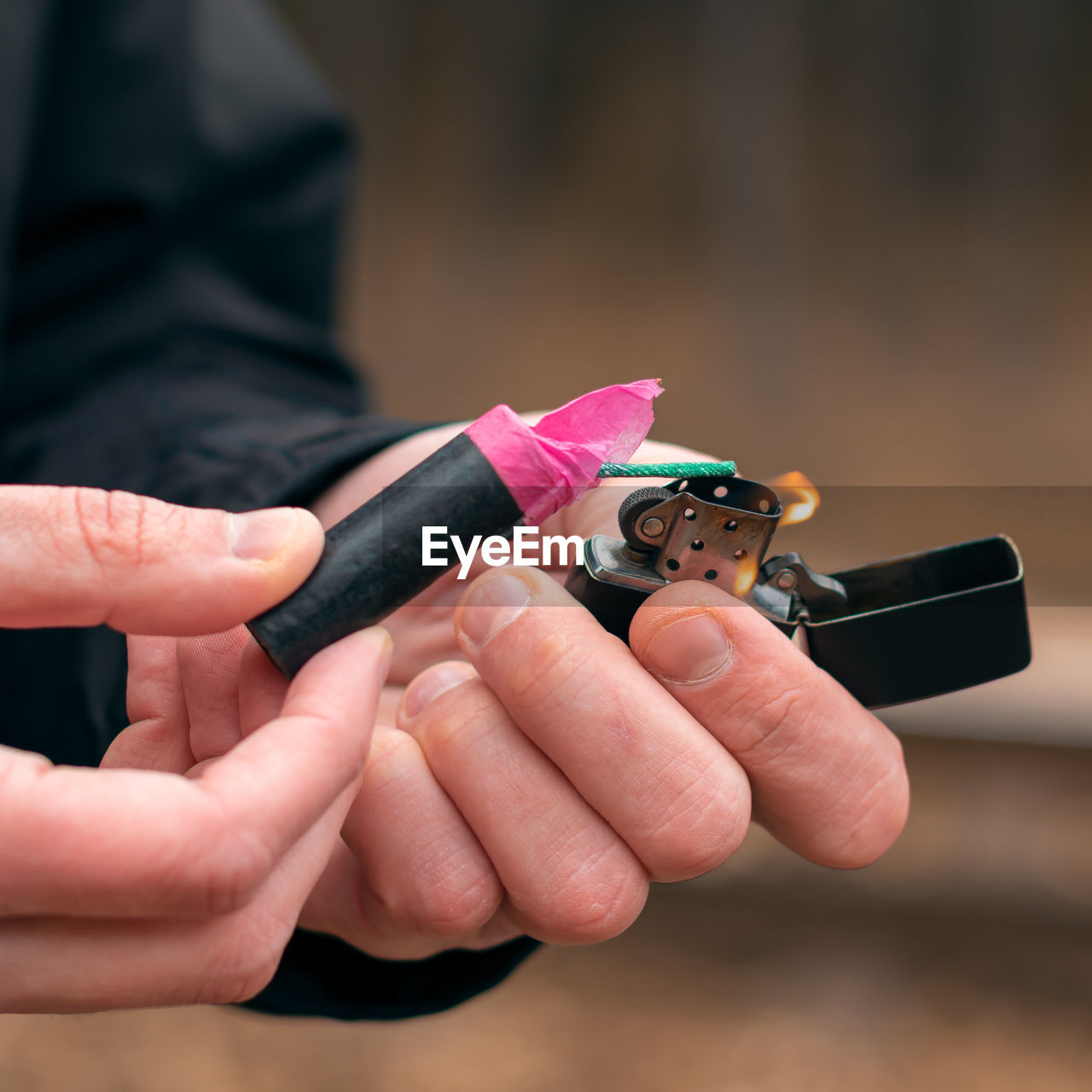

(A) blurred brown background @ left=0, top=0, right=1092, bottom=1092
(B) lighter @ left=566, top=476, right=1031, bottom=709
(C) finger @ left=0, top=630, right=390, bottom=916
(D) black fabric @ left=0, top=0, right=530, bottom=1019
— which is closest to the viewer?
(C) finger @ left=0, top=630, right=390, bottom=916

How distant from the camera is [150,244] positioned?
2.72 ft

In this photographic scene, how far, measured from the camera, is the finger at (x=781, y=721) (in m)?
0.41

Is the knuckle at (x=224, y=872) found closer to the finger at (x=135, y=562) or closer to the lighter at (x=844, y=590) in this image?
the finger at (x=135, y=562)

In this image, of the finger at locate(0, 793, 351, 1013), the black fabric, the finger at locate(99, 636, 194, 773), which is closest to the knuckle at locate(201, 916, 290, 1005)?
the finger at locate(0, 793, 351, 1013)

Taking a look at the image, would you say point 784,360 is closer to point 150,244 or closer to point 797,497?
point 150,244

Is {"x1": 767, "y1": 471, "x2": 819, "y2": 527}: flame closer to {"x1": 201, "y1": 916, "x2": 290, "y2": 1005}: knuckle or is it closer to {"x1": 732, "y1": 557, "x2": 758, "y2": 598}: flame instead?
{"x1": 732, "y1": 557, "x2": 758, "y2": 598}: flame

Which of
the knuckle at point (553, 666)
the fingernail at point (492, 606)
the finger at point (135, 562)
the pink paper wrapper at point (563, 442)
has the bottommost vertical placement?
the knuckle at point (553, 666)

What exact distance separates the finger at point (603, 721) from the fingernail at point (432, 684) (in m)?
0.06

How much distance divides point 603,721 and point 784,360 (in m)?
1.44

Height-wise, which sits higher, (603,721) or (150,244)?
(150,244)

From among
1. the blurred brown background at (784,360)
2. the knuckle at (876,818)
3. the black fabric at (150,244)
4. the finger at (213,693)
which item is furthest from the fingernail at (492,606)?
the blurred brown background at (784,360)

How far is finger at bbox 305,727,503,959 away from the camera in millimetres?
446

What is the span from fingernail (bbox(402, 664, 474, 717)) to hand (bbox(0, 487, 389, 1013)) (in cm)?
13

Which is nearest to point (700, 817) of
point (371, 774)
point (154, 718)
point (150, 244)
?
point (371, 774)
